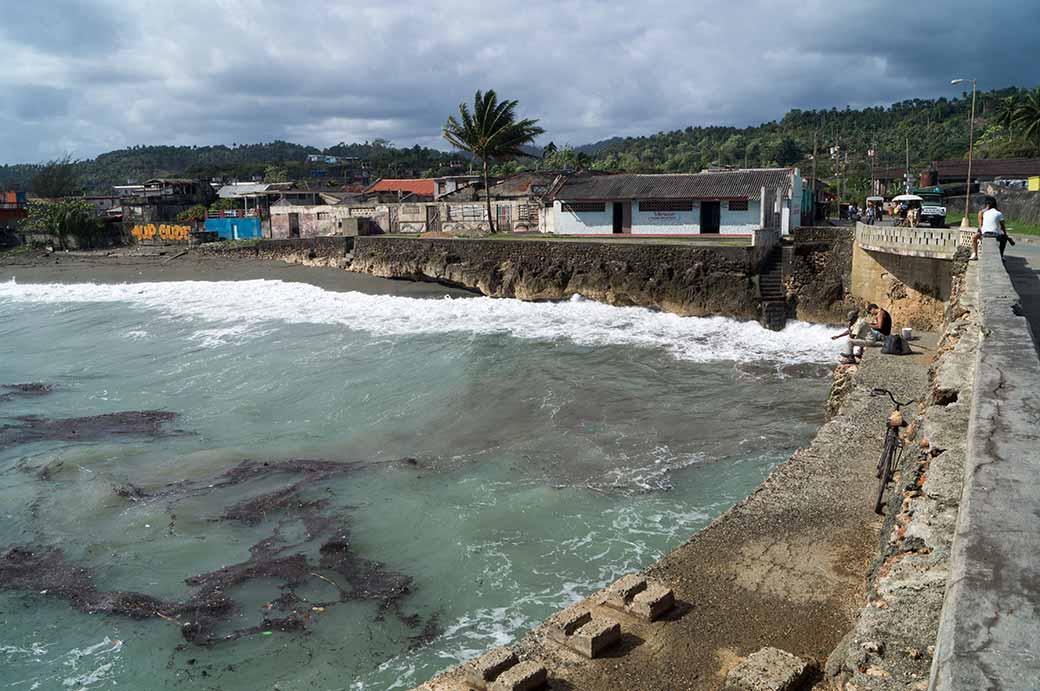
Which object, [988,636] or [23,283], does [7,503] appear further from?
[23,283]

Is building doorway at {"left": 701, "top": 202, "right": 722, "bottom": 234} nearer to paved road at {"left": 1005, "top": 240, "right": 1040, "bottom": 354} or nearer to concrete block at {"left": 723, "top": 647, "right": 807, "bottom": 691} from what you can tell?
paved road at {"left": 1005, "top": 240, "right": 1040, "bottom": 354}

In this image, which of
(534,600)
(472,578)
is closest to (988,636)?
(534,600)

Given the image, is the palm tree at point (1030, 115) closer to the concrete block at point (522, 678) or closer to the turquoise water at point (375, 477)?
the turquoise water at point (375, 477)

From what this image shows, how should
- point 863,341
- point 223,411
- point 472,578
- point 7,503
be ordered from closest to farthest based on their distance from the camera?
1. point 472,578
2. point 7,503
3. point 863,341
4. point 223,411

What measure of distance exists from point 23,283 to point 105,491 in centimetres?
3641

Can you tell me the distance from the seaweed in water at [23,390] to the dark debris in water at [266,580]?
9502 mm

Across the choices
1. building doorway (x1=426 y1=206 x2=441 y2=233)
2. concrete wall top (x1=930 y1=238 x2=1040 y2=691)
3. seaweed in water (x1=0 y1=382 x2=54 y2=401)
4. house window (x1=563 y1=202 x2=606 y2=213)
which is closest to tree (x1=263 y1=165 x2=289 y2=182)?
building doorway (x1=426 y1=206 x2=441 y2=233)

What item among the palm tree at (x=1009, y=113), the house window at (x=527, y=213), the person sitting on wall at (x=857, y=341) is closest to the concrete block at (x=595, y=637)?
the person sitting on wall at (x=857, y=341)

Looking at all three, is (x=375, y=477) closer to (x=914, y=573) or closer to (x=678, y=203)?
(x=914, y=573)

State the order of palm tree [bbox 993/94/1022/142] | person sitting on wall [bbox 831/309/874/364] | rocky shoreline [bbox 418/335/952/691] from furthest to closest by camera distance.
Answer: palm tree [bbox 993/94/1022/142]
person sitting on wall [bbox 831/309/874/364]
rocky shoreline [bbox 418/335/952/691]

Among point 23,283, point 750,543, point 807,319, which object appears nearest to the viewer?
point 750,543

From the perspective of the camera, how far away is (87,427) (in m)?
14.9

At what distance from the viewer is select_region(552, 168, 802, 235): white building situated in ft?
103

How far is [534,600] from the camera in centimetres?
805
